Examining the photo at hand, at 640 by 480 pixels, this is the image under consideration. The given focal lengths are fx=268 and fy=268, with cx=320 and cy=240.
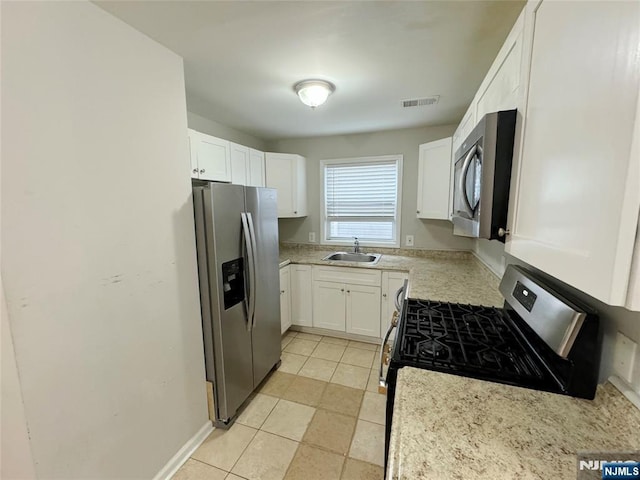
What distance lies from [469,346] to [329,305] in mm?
1969

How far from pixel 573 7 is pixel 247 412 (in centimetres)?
254

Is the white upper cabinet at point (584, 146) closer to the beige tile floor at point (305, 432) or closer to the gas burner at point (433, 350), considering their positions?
the gas burner at point (433, 350)

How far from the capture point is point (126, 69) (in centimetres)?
129

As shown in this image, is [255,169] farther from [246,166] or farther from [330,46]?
[330,46]

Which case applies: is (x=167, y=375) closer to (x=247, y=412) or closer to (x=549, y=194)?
(x=247, y=412)

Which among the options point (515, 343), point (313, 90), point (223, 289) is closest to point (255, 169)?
point (313, 90)

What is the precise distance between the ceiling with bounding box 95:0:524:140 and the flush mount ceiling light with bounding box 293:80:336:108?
0.06 meters

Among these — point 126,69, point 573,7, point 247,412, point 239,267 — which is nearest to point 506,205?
point 573,7

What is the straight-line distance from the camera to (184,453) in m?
1.62

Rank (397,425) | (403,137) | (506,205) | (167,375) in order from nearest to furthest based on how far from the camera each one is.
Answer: (397,425) < (506,205) < (167,375) < (403,137)

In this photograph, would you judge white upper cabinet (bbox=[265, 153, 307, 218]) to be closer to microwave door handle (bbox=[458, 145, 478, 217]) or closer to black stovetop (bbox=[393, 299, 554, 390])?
black stovetop (bbox=[393, 299, 554, 390])
